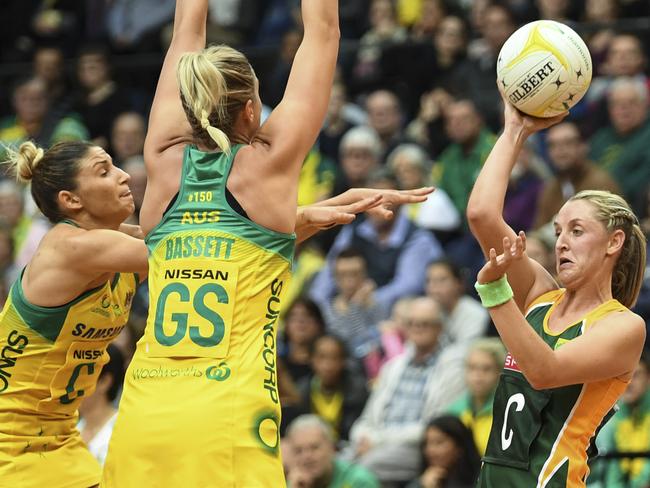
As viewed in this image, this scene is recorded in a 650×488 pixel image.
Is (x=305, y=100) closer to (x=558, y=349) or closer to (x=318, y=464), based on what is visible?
(x=558, y=349)

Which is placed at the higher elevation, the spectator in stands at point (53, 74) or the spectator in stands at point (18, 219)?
the spectator in stands at point (53, 74)

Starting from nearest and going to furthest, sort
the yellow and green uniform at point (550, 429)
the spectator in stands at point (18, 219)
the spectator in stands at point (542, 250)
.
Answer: the yellow and green uniform at point (550, 429), the spectator in stands at point (542, 250), the spectator in stands at point (18, 219)

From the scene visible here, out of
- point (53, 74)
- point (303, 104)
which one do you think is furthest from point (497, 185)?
point (53, 74)

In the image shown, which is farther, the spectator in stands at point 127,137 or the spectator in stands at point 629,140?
the spectator in stands at point 127,137

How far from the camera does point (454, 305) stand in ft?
30.9

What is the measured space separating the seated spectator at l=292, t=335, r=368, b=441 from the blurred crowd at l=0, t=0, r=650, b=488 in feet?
0.05

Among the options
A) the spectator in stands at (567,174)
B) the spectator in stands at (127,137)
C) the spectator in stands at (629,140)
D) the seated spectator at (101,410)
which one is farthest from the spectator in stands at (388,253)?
the seated spectator at (101,410)

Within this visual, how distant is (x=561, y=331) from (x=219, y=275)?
4.12ft

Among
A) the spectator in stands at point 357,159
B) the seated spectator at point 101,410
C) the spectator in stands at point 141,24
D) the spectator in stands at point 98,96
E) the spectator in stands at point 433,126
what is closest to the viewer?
the seated spectator at point 101,410

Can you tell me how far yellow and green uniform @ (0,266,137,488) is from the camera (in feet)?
16.5

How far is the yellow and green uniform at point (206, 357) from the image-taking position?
13.6 ft

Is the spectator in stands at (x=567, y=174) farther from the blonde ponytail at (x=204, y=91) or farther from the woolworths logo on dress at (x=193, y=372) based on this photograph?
the woolworths logo on dress at (x=193, y=372)

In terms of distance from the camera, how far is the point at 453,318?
30.8 ft

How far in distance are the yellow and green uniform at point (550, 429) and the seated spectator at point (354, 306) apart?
542cm
